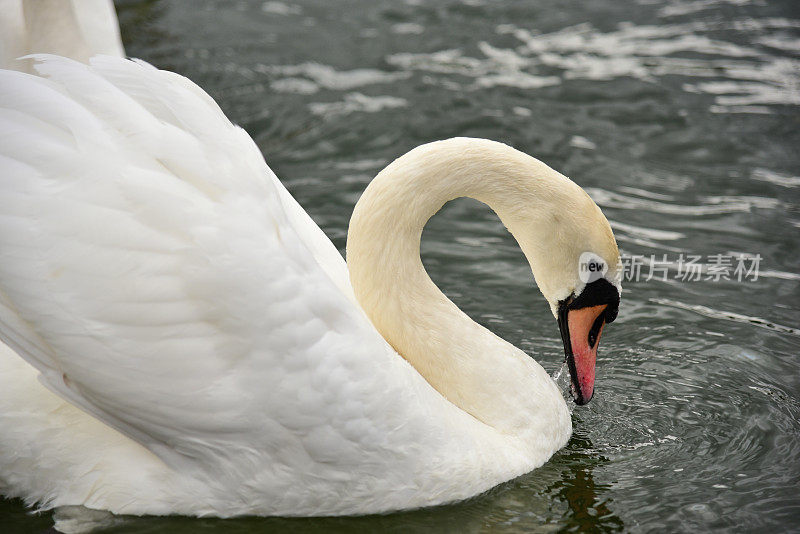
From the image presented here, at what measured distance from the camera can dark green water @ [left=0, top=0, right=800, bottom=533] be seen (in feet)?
15.0

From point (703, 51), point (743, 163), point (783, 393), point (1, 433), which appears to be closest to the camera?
point (1, 433)

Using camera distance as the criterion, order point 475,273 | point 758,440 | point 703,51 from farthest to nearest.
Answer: point 703,51 → point 475,273 → point 758,440

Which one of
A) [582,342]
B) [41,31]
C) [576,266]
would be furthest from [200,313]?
[41,31]

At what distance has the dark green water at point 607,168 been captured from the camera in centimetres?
457

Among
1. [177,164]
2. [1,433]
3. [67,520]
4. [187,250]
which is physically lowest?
[67,520]

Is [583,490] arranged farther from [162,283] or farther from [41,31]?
[41,31]

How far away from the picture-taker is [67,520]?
4129mm

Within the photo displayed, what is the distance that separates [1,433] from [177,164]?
118cm

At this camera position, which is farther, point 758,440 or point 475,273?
point 475,273

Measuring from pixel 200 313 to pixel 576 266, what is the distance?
1.64 m

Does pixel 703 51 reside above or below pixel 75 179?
below

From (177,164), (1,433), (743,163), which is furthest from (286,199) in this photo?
(743,163)

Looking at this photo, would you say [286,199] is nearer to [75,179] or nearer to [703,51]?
[75,179]

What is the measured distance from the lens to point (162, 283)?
363 centimetres
